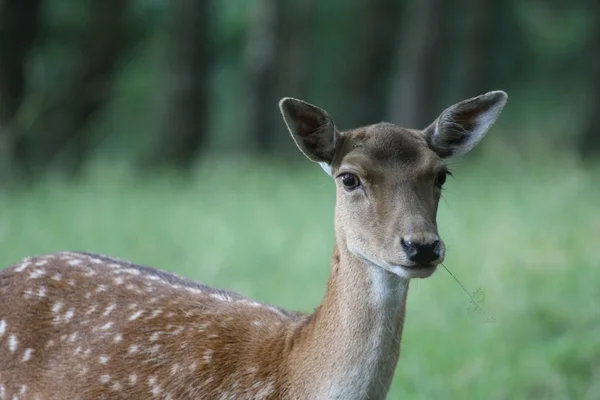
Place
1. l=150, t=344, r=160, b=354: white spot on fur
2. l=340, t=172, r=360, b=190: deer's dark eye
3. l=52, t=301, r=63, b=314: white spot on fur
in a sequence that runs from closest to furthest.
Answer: l=340, t=172, r=360, b=190: deer's dark eye
l=150, t=344, r=160, b=354: white spot on fur
l=52, t=301, r=63, b=314: white spot on fur

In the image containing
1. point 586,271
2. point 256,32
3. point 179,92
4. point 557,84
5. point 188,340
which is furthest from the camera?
point 557,84

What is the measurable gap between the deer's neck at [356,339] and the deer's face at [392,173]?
133mm

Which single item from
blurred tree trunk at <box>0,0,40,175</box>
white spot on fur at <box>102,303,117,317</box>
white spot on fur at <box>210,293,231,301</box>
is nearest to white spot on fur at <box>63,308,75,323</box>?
white spot on fur at <box>102,303,117,317</box>

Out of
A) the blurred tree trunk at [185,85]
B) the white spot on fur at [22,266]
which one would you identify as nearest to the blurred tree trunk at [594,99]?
the blurred tree trunk at [185,85]

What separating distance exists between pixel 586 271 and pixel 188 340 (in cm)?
467

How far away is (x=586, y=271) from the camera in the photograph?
880 cm

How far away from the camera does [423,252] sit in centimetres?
444

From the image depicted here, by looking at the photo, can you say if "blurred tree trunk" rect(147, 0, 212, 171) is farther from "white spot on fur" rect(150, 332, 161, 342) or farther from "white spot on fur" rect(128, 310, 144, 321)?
"white spot on fur" rect(150, 332, 161, 342)

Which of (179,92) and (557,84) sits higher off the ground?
(179,92)

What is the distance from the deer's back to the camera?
5.00m

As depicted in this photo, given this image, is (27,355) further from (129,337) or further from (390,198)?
(390,198)

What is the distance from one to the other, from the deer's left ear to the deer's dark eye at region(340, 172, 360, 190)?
0.51 m

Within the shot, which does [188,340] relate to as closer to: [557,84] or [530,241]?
[530,241]

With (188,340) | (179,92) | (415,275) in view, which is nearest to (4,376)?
(188,340)
